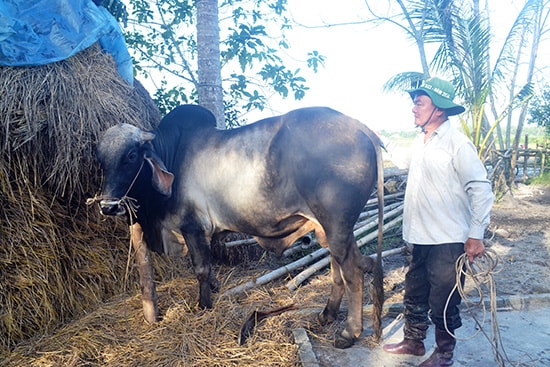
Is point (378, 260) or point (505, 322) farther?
point (505, 322)

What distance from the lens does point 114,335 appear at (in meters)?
3.45

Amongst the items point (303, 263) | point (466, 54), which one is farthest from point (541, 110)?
point (303, 263)

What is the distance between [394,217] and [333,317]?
3742mm

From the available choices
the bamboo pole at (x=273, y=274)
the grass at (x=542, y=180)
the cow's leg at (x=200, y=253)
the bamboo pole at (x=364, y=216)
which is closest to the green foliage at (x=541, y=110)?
the grass at (x=542, y=180)

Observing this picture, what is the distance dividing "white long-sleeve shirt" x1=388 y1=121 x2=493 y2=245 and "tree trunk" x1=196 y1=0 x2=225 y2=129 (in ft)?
8.26

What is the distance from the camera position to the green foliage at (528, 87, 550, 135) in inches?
574

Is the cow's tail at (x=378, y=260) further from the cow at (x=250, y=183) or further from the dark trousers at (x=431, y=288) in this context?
the dark trousers at (x=431, y=288)

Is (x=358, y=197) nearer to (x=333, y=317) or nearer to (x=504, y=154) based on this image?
(x=333, y=317)

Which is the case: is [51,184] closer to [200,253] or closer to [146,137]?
[146,137]

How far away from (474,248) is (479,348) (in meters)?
1.00

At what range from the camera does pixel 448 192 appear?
2727 millimetres

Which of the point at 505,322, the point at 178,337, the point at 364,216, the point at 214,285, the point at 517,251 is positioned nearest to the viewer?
the point at 178,337

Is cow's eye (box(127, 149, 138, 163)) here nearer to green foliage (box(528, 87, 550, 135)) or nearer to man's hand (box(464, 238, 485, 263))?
man's hand (box(464, 238, 485, 263))

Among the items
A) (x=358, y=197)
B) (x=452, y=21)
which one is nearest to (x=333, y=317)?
(x=358, y=197)
